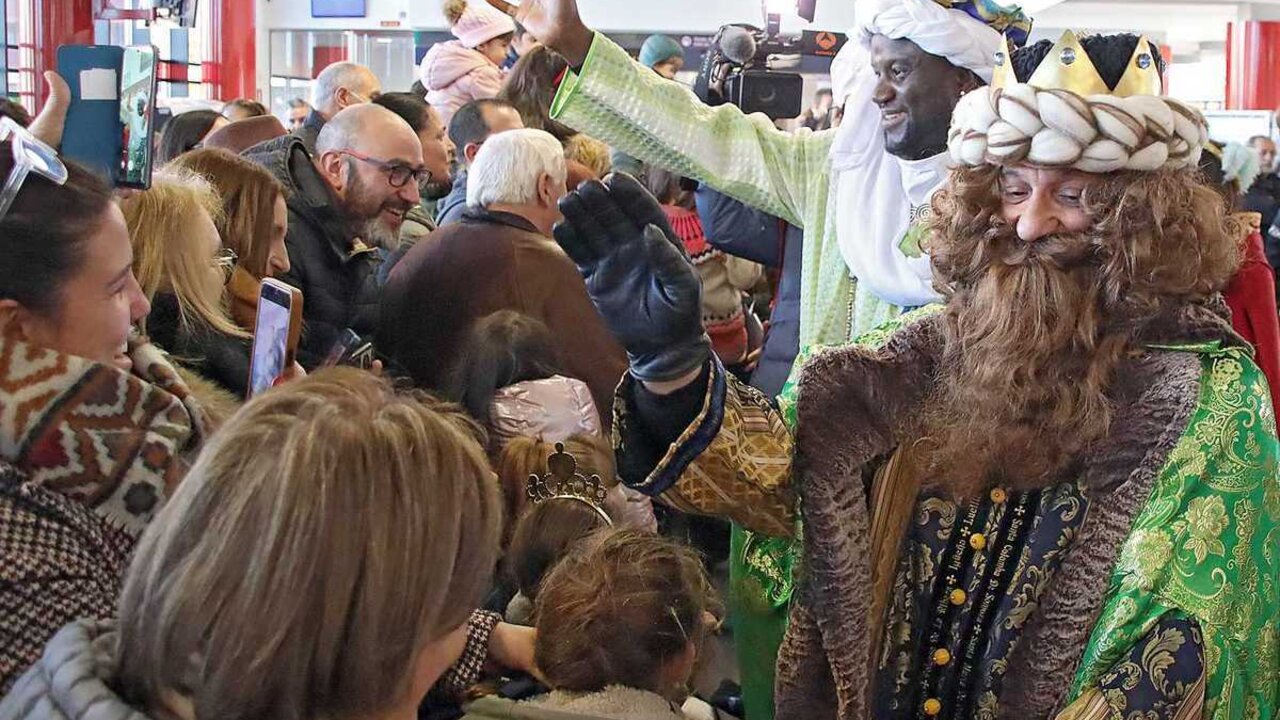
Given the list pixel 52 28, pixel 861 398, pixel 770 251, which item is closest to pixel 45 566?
pixel 861 398

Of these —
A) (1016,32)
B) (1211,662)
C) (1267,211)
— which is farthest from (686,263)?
(1267,211)

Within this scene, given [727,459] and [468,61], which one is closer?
[727,459]

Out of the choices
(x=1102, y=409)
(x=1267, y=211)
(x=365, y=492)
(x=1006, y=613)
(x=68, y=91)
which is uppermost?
(x=68, y=91)

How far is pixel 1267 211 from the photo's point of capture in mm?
7066

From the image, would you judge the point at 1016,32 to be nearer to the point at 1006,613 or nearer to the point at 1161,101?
the point at 1161,101

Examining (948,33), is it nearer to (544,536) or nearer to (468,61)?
(544,536)

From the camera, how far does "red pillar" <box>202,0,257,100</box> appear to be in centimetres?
1293

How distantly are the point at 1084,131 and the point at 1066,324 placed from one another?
0.75 feet

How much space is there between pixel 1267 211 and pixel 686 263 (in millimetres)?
6263

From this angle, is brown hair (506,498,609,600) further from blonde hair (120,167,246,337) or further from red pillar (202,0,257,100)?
red pillar (202,0,257,100)

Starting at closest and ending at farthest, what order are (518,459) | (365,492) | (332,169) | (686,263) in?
(365,492) < (686,263) < (518,459) < (332,169)

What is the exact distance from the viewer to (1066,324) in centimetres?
177

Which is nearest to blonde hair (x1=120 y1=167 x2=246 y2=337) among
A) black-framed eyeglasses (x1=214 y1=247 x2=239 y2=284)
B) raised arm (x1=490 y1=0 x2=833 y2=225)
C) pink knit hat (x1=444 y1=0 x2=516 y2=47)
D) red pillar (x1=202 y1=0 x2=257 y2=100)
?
black-framed eyeglasses (x1=214 y1=247 x2=239 y2=284)

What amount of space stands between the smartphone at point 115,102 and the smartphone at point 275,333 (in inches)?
8.5
